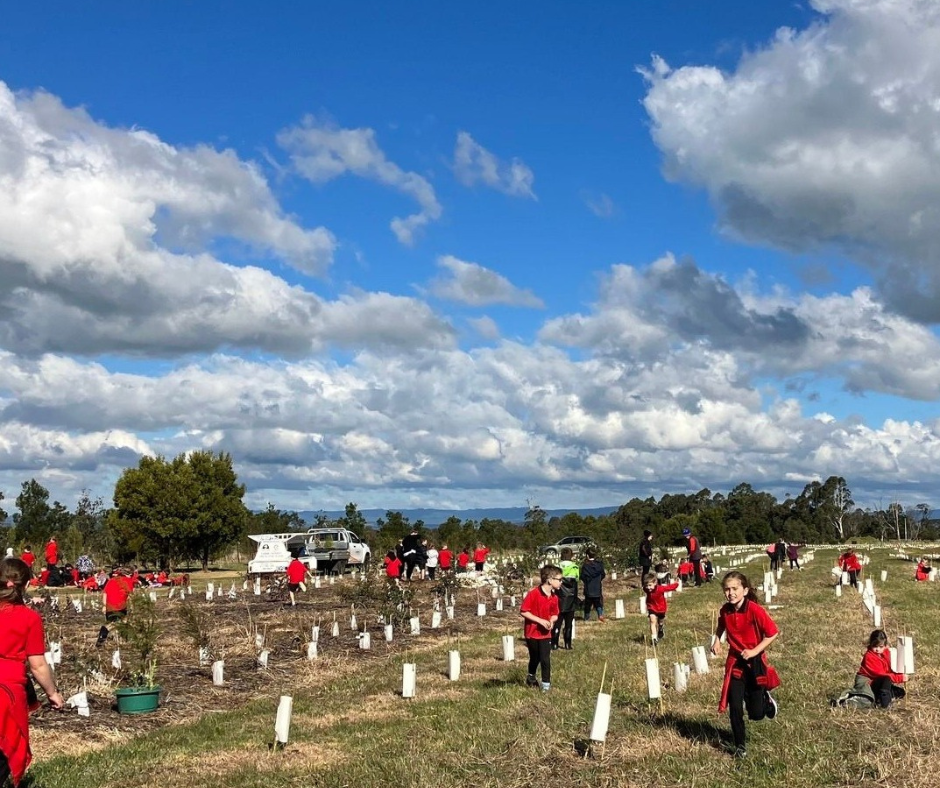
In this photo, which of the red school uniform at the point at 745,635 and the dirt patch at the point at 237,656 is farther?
the dirt patch at the point at 237,656

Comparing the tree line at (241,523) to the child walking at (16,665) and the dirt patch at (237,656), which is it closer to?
the dirt patch at (237,656)

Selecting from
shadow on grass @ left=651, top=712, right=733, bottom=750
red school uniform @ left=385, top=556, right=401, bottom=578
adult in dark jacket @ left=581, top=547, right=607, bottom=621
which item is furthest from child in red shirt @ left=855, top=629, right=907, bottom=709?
red school uniform @ left=385, top=556, right=401, bottom=578

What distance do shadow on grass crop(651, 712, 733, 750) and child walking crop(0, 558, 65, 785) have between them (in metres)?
5.38

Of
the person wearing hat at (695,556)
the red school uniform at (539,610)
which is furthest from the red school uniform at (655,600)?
the person wearing hat at (695,556)

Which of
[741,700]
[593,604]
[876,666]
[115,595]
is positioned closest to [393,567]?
[593,604]

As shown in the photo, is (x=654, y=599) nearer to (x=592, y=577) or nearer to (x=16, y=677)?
(x=592, y=577)

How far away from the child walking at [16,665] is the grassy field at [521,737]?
8.27 ft

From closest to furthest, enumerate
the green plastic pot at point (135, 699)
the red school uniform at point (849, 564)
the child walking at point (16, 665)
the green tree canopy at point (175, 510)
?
the child walking at point (16, 665) → the green plastic pot at point (135, 699) → the red school uniform at point (849, 564) → the green tree canopy at point (175, 510)

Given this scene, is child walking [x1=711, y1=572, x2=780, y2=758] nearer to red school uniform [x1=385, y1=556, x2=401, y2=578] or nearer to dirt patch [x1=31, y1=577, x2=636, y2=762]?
dirt patch [x1=31, y1=577, x2=636, y2=762]

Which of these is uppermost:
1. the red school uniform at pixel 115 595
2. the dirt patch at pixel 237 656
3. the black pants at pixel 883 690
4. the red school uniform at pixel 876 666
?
the red school uniform at pixel 115 595

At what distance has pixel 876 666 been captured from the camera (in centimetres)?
1002

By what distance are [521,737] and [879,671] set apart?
12.0ft

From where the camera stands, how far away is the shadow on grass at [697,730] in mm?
8766

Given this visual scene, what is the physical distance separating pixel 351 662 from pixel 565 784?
7.92 meters
